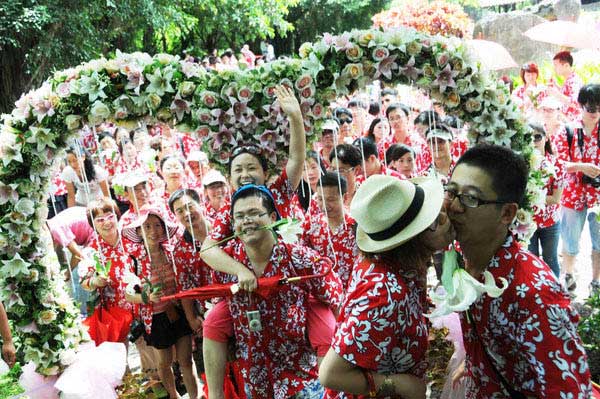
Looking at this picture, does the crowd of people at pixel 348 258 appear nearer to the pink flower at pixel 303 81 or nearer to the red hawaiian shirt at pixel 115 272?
the red hawaiian shirt at pixel 115 272

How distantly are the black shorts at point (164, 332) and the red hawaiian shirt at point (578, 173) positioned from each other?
12.7ft

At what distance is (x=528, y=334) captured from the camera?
1898 millimetres

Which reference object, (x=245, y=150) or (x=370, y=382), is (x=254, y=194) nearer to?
(x=245, y=150)

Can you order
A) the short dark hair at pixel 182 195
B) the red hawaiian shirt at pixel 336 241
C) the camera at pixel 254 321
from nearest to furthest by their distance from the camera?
1. the camera at pixel 254 321
2. the red hawaiian shirt at pixel 336 241
3. the short dark hair at pixel 182 195

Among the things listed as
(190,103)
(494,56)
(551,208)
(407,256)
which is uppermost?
(190,103)

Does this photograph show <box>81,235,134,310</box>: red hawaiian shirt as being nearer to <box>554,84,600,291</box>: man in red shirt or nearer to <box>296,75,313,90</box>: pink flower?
<box>296,75,313,90</box>: pink flower

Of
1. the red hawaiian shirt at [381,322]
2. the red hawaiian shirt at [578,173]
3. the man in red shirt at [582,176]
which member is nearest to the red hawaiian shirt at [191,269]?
the red hawaiian shirt at [381,322]

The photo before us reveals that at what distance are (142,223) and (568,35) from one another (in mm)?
6976

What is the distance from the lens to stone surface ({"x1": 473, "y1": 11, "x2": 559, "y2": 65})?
19.0m

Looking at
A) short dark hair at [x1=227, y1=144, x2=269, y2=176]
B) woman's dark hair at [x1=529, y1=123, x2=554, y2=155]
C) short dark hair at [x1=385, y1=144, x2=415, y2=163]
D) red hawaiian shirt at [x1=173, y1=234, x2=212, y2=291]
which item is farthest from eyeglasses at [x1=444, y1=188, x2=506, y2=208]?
woman's dark hair at [x1=529, y1=123, x2=554, y2=155]

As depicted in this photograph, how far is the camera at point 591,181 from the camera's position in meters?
5.77

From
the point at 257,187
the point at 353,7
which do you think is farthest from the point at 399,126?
the point at 353,7

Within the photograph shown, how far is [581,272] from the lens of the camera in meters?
6.89

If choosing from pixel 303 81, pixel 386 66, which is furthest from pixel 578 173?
pixel 303 81
